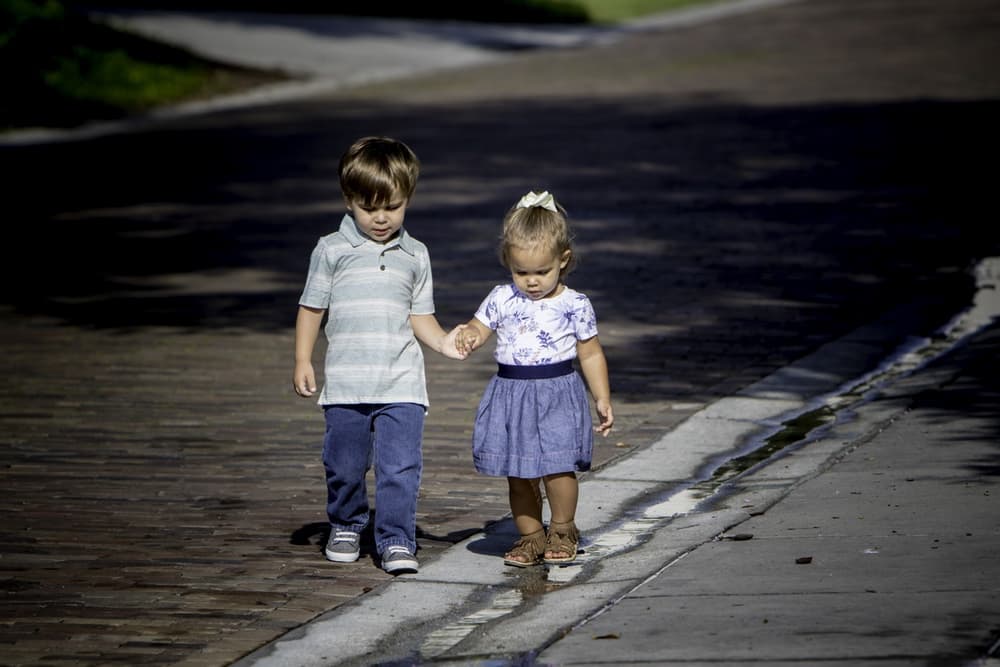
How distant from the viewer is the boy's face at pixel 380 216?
5.46 metres

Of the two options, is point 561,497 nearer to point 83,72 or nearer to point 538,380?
point 538,380

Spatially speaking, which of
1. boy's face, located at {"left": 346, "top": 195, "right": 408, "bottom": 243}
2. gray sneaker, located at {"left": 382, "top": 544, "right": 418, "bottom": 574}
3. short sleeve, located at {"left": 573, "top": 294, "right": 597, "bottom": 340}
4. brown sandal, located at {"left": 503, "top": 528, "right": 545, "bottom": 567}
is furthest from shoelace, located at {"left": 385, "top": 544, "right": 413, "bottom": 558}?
boy's face, located at {"left": 346, "top": 195, "right": 408, "bottom": 243}

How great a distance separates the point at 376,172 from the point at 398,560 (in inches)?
51.4

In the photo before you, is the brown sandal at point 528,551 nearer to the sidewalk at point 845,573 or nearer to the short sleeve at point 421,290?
the sidewalk at point 845,573

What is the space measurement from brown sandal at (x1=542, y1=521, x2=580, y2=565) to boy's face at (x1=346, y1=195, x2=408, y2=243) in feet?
3.81

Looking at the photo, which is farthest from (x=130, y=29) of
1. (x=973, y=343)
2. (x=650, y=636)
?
(x=650, y=636)

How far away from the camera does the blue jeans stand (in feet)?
18.2

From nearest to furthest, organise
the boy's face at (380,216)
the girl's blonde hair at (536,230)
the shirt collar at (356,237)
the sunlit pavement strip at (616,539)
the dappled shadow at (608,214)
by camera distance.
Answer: the sunlit pavement strip at (616,539) → the girl's blonde hair at (536,230) → the boy's face at (380,216) → the shirt collar at (356,237) → the dappled shadow at (608,214)

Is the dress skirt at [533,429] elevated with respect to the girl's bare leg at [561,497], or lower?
elevated

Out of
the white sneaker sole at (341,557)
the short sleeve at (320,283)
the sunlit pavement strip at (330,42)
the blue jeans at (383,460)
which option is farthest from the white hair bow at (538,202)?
the sunlit pavement strip at (330,42)

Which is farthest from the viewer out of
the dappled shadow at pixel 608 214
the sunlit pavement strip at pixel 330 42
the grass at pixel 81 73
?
the sunlit pavement strip at pixel 330 42

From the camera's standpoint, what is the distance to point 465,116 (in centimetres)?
2175

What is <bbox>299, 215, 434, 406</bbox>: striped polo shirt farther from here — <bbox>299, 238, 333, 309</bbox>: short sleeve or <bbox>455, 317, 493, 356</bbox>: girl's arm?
<bbox>455, 317, 493, 356</bbox>: girl's arm

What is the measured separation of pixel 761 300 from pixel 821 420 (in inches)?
129
